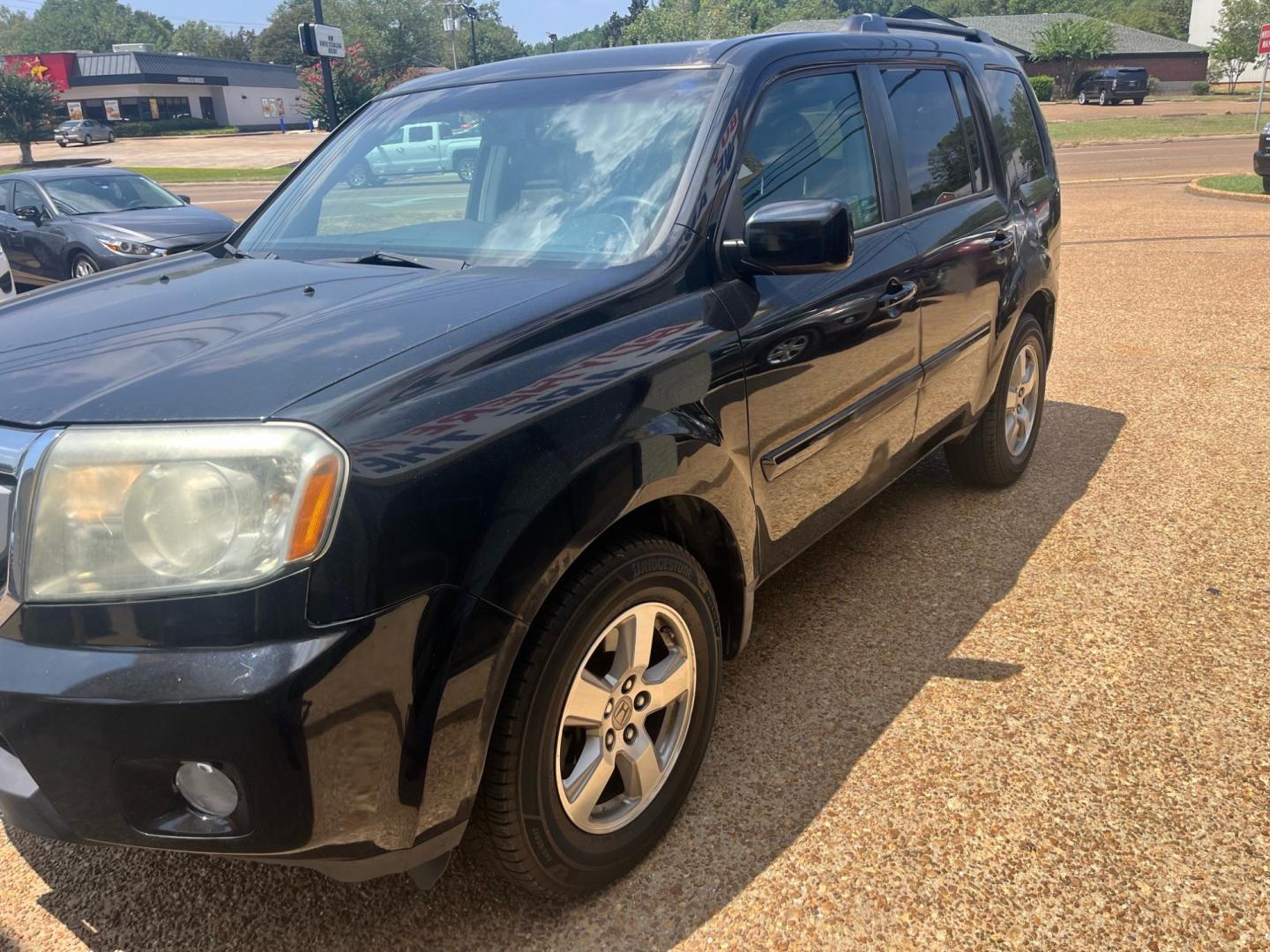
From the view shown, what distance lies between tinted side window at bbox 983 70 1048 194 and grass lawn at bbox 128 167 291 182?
31.0 m

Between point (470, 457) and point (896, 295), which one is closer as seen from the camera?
point (470, 457)

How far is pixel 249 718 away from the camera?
1644 mm

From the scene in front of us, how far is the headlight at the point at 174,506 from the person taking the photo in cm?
169

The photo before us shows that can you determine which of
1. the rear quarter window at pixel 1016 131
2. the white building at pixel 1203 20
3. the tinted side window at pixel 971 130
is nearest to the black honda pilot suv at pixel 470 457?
the tinted side window at pixel 971 130

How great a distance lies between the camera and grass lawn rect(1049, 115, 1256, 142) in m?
30.0

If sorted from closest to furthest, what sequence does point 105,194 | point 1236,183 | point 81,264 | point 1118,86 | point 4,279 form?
point 4,279
point 81,264
point 105,194
point 1236,183
point 1118,86

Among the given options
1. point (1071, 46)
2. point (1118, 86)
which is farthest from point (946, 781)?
point (1071, 46)

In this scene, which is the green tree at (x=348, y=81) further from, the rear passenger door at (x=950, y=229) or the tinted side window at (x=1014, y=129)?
the rear passenger door at (x=950, y=229)

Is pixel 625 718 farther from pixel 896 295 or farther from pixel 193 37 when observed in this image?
pixel 193 37

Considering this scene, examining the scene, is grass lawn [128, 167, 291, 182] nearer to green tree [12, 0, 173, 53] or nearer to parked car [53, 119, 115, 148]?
parked car [53, 119, 115, 148]

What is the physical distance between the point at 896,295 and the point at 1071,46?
7603 cm

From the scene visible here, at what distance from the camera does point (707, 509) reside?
8.36ft

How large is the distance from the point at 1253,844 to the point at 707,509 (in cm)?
153

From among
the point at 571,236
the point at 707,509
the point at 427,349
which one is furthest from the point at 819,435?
the point at 427,349
